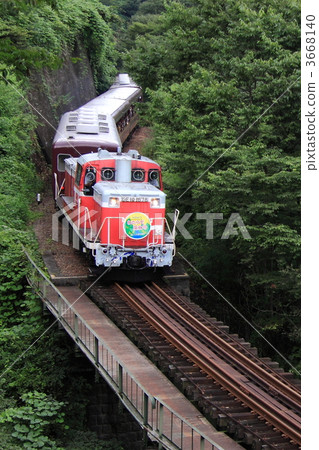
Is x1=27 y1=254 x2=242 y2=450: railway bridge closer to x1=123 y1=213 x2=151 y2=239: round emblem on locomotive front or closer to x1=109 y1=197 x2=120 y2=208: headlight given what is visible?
x1=123 y1=213 x2=151 y2=239: round emblem on locomotive front

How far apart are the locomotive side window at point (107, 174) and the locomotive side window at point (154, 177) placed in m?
1.10

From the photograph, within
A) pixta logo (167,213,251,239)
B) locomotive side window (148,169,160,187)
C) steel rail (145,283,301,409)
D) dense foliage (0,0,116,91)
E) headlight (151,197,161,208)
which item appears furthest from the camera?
dense foliage (0,0,116,91)

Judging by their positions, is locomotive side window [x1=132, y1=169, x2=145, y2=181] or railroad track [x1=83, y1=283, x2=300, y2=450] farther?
locomotive side window [x1=132, y1=169, x2=145, y2=181]

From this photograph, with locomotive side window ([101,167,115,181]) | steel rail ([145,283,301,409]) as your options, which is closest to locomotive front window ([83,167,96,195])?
locomotive side window ([101,167,115,181])

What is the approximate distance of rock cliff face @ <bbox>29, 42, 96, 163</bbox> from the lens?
114 ft

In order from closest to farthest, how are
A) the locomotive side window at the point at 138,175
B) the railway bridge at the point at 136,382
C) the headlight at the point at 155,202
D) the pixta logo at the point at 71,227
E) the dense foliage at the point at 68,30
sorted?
1. the railway bridge at the point at 136,382
2. the headlight at the point at 155,202
3. the pixta logo at the point at 71,227
4. the locomotive side window at the point at 138,175
5. the dense foliage at the point at 68,30

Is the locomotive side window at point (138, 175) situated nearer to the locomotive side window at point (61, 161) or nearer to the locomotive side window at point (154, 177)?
the locomotive side window at point (154, 177)

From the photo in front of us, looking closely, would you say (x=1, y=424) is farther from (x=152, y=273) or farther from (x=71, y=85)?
(x=71, y=85)

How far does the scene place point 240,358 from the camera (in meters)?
13.8

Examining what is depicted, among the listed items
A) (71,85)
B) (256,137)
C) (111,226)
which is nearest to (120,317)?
(111,226)

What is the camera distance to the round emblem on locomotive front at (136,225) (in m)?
17.4

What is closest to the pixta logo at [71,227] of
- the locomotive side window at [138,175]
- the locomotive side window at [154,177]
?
the locomotive side window at [138,175]

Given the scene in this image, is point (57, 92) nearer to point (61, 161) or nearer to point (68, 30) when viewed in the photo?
point (68, 30)

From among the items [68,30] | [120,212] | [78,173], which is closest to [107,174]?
[78,173]
